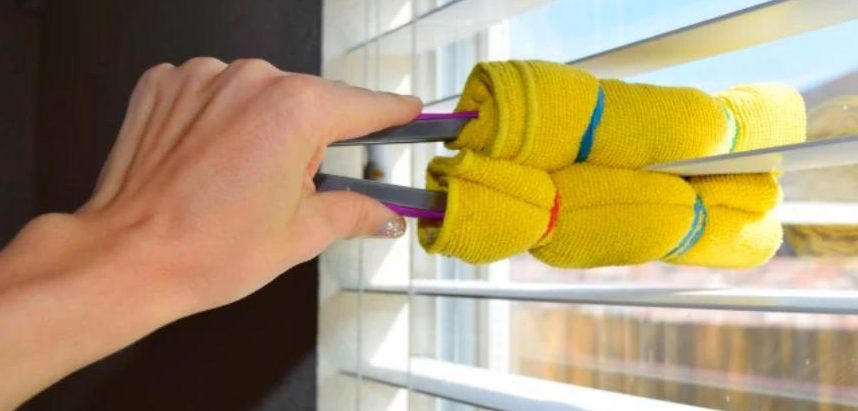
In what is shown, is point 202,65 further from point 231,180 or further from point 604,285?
point 604,285

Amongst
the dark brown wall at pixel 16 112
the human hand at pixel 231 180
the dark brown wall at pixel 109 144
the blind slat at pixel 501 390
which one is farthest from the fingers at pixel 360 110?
the dark brown wall at pixel 16 112

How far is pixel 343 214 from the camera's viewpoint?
1.56 ft

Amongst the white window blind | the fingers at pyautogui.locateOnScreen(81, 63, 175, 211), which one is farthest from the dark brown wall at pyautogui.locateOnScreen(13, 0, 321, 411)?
the fingers at pyautogui.locateOnScreen(81, 63, 175, 211)

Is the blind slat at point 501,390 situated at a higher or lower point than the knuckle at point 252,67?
lower

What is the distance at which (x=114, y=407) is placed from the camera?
1084 millimetres

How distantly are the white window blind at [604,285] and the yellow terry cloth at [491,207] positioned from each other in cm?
8

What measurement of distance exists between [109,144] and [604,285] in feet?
2.42

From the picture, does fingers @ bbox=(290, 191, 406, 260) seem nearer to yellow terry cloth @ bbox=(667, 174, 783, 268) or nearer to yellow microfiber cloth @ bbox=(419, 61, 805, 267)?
yellow microfiber cloth @ bbox=(419, 61, 805, 267)

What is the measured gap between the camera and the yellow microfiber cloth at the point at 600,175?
475 mm

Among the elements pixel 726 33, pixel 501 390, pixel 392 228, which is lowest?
pixel 501 390

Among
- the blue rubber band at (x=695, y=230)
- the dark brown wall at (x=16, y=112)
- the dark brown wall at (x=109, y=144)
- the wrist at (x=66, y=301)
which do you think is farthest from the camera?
the dark brown wall at (x=16, y=112)

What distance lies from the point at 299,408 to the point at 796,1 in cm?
59

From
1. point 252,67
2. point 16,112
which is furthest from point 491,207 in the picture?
point 16,112

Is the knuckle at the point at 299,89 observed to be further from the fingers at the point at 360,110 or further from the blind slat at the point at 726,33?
the blind slat at the point at 726,33
